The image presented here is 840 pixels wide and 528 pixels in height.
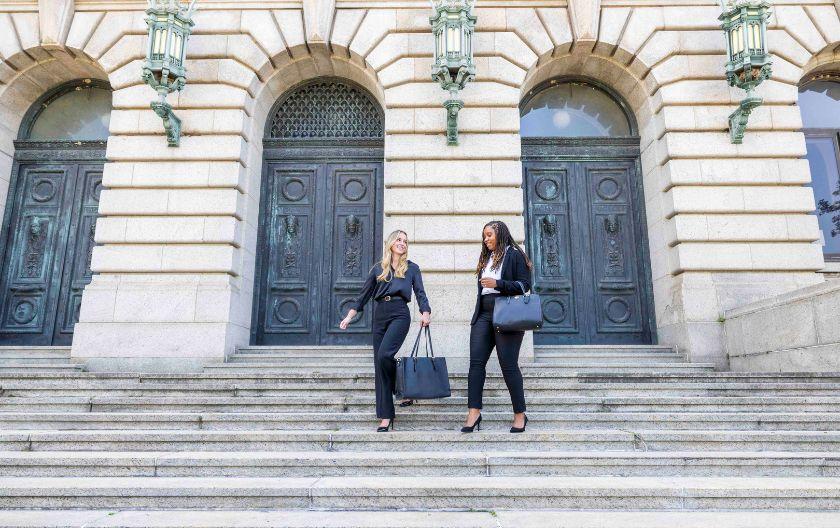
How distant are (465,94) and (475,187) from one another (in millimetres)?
1821

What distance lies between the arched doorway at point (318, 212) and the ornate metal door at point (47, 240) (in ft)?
11.6

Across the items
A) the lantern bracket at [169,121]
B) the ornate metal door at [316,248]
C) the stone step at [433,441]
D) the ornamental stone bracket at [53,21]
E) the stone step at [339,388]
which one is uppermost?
the ornamental stone bracket at [53,21]

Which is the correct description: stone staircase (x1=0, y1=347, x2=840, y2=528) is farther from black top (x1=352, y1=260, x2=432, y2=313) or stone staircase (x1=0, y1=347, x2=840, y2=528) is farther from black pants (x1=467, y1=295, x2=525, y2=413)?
black top (x1=352, y1=260, x2=432, y2=313)

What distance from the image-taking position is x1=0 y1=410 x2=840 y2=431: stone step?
235 inches

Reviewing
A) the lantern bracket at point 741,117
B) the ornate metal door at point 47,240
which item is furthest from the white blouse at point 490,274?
the ornate metal door at point 47,240

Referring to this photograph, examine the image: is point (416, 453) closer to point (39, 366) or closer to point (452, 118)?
point (452, 118)

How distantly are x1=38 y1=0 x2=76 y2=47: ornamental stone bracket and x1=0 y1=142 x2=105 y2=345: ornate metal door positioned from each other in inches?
78.1

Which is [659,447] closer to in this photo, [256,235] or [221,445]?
[221,445]

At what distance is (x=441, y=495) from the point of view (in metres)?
4.27

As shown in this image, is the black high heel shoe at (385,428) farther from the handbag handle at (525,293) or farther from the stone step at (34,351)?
the stone step at (34,351)

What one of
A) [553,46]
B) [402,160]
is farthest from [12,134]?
[553,46]

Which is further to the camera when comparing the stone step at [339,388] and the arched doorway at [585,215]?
the arched doorway at [585,215]

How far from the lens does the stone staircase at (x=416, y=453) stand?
4.18 metres

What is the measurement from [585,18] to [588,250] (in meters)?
4.37
